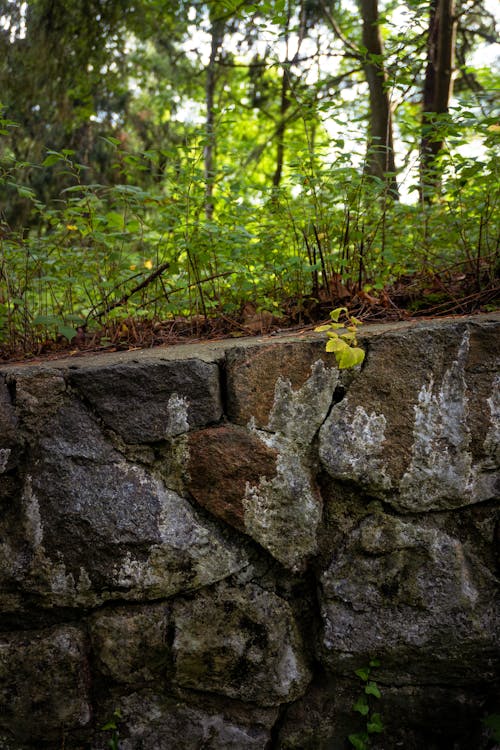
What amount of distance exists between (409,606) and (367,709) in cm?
39

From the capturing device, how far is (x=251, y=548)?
202cm

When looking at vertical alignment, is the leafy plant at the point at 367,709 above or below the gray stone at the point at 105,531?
below

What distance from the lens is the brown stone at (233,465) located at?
77.7 inches

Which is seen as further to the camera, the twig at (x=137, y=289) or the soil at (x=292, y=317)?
the twig at (x=137, y=289)

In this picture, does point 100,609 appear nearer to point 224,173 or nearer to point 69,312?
point 69,312

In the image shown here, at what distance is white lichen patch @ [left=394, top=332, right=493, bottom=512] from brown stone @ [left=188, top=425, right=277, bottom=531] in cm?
48

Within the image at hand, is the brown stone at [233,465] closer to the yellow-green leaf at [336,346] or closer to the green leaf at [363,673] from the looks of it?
the yellow-green leaf at [336,346]

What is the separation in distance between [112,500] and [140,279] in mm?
1530

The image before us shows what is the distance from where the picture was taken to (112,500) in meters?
1.99

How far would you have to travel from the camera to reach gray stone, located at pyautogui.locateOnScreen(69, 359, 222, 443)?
199 centimetres

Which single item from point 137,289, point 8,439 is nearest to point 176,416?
point 8,439

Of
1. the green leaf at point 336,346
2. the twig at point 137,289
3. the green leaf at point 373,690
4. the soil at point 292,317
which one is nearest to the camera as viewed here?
the green leaf at point 336,346

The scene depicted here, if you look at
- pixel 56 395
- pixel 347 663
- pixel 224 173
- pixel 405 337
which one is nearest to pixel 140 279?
pixel 224 173

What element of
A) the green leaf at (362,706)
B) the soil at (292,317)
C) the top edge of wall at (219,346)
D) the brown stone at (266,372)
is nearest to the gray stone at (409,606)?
the green leaf at (362,706)
